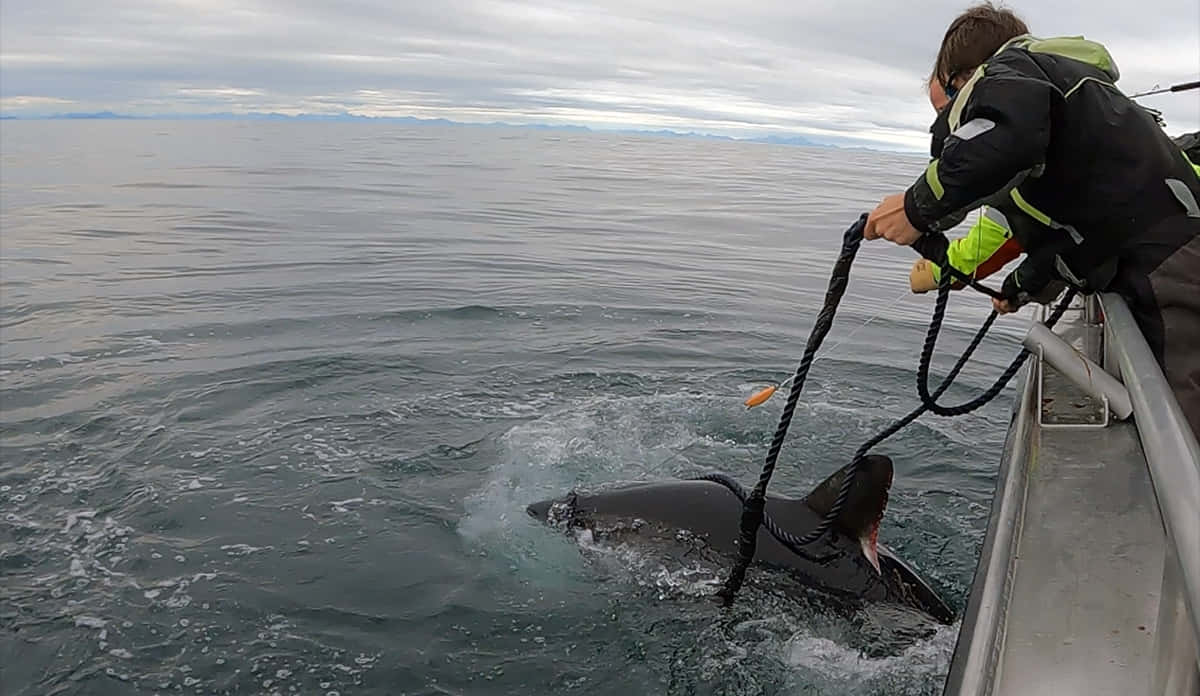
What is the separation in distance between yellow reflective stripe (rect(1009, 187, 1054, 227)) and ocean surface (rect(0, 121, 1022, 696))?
194 cm

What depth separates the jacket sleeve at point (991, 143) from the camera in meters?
3.04

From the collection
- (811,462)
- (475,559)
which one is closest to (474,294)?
(811,462)

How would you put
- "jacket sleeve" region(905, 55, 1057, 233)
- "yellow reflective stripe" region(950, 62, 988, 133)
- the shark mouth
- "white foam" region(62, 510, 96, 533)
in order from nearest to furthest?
"jacket sleeve" region(905, 55, 1057, 233) → "yellow reflective stripe" region(950, 62, 988, 133) → the shark mouth → "white foam" region(62, 510, 96, 533)

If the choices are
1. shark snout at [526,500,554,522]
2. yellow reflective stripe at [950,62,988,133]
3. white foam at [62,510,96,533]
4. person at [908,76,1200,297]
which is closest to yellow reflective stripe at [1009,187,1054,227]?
yellow reflective stripe at [950,62,988,133]

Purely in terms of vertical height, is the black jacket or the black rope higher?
the black jacket

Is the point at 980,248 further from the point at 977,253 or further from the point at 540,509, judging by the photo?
the point at 540,509

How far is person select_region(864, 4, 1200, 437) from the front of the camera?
10.1 ft

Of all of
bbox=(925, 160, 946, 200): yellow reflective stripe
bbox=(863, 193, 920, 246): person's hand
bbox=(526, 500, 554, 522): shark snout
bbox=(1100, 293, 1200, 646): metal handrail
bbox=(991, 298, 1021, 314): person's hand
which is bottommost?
bbox=(526, 500, 554, 522): shark snout

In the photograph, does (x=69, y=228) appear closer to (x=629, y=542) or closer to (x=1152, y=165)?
(x=629, y=542)

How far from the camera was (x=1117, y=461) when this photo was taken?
4051 mm

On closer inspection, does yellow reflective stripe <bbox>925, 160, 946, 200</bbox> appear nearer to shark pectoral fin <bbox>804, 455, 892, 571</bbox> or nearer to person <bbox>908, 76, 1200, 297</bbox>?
shark pectoral fin <bbox>804, 455, 892, 571</bbox>

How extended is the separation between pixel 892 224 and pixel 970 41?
1.14 meters

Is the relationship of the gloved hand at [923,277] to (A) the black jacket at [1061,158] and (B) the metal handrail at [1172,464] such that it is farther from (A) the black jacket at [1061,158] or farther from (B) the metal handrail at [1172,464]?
(B) the metal handrail at [1172,464]

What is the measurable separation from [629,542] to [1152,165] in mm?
3116
